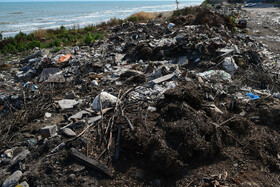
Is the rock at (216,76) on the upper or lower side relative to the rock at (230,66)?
lower

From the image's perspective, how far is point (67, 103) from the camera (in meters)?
3.80

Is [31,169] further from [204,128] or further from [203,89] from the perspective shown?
[203,89]

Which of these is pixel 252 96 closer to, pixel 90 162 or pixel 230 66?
pixel 230 66

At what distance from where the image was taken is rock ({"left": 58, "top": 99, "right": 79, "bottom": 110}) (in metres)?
3.69

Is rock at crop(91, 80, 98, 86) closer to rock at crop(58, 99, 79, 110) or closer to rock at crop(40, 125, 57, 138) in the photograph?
rock at crop(58, 99, 79, 110)

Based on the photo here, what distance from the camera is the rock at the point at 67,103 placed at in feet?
12.1

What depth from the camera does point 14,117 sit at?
332cm

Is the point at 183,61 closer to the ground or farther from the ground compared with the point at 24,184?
farther from the ground

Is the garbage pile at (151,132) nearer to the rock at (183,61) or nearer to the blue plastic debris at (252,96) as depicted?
the blue plastic debris at (252,96)

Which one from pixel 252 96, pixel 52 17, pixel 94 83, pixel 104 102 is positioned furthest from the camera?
pixel 52 17

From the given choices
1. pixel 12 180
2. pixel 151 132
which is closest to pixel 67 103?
pixel 12 180

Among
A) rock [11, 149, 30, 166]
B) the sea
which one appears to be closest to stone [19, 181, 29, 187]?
rock [11, 149, 30, 166]

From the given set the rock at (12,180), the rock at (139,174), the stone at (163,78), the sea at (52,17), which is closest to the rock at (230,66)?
the stone at (163,78)

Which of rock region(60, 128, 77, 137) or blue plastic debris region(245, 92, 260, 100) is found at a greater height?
blue plastic debris region(245, 92, 260, 100)
